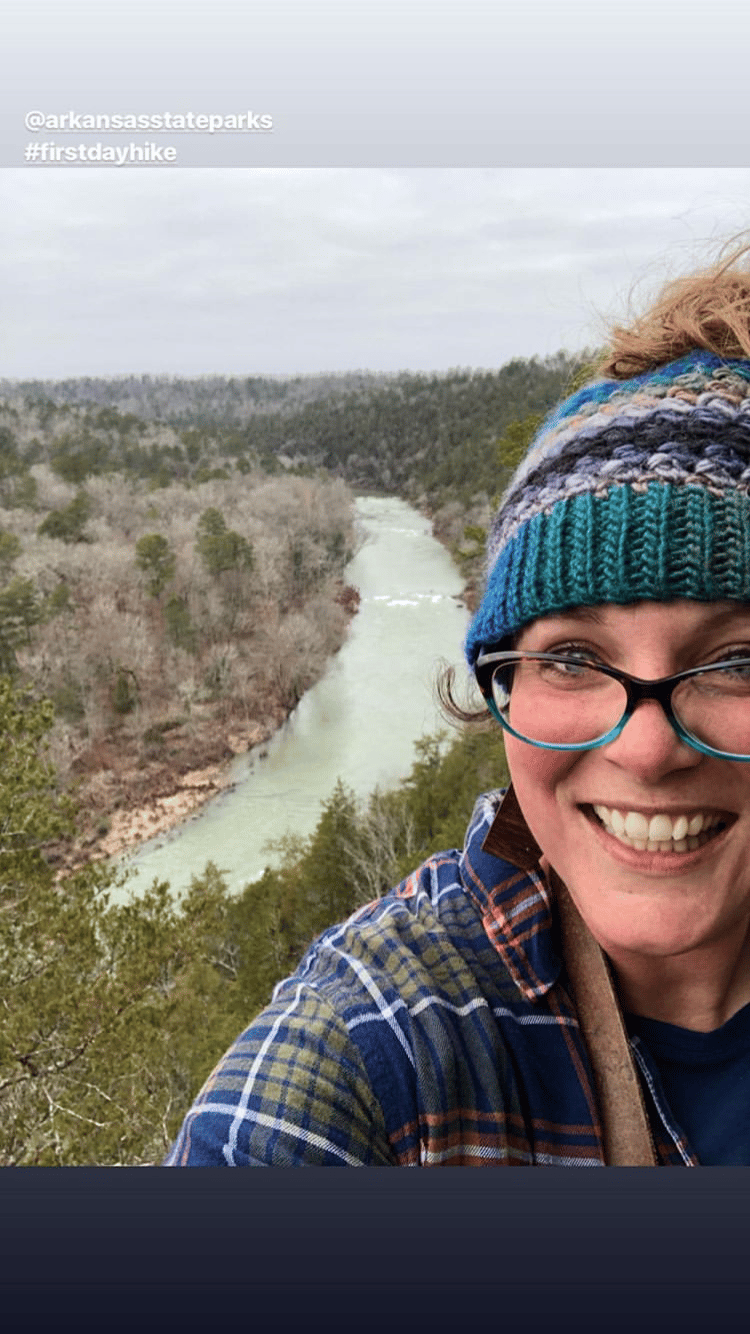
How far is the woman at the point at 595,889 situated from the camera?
593 millimetres

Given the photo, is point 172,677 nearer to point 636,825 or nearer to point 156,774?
point 156,774

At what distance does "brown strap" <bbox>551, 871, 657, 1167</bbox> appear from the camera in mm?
663

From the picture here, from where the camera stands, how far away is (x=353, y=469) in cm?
1789

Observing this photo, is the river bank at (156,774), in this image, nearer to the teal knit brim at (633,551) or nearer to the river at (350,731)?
the river at (350,731)

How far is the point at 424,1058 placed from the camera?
0.61 meters

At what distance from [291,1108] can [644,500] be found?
46 centimetres

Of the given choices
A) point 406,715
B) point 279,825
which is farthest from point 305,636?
point 279,825

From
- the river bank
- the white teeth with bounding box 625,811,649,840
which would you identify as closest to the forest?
the river bank

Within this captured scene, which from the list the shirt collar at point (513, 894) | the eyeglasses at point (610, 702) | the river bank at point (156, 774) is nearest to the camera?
the eyeglasses at point (610, 702)

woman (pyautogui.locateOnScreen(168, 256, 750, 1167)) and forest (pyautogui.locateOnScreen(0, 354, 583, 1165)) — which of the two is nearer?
woman (pyautogui.locateOnScreen(168, 256, 750, 1167))

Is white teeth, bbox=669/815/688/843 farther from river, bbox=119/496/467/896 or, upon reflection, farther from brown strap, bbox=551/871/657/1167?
river, bbox=119/496/467/896

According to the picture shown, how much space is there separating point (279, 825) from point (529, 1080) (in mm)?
11074

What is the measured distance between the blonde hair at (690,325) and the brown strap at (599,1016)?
13.9 inches

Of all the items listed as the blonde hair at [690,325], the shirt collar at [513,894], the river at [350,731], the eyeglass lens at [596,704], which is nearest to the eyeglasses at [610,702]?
the eyeglass lens at [596,704]
